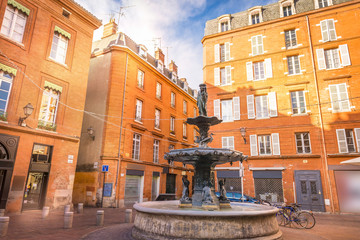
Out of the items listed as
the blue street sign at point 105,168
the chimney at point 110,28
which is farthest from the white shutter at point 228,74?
the blue street sign at point 105,168

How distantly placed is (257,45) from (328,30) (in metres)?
5.55

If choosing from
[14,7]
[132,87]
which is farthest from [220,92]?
[14,7]

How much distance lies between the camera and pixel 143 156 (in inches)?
792

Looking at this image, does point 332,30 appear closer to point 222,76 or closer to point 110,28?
point 222,76

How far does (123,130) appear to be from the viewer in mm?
18266

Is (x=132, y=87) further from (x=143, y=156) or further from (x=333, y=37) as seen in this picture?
(x=333, y=37)

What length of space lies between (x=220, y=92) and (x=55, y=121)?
13602 millimetres

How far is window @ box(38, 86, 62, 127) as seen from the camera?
13242 millimetres

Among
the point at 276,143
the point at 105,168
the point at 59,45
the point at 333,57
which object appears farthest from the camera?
the point at 333,57

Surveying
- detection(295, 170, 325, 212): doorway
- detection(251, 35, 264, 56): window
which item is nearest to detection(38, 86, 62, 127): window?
detection(251, 35, 264, 56): window

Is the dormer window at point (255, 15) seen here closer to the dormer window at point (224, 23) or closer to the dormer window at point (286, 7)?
the dormer window at point (286, 7)

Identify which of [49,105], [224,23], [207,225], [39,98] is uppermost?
[224,23]

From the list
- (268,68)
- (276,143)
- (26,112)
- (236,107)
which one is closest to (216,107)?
(236,107)

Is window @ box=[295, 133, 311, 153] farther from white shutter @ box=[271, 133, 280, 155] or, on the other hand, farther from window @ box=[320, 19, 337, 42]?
window @ box=[320, 19, 337, 42]
